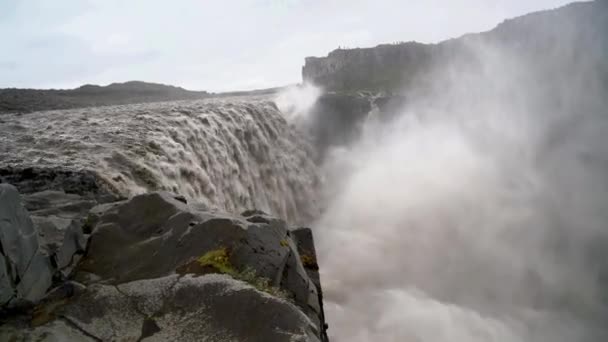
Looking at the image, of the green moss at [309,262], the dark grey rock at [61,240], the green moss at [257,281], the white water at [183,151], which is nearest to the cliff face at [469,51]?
the white water at [183,151]

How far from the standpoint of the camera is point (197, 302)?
181 inches

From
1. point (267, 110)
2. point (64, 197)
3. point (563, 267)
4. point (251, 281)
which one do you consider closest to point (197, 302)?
point (251, 281)

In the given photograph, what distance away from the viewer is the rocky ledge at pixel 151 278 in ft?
14.0

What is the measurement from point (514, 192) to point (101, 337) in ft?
112

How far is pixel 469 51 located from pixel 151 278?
61399mm

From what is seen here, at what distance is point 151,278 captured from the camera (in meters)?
5.17

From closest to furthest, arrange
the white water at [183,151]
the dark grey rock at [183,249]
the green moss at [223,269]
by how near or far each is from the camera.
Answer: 1. the green moss at [223,269]
2. the dark grey rock at [183,249]
3. the white water at [183,151]

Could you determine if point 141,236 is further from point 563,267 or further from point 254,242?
point 563,267

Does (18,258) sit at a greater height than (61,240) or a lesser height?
greater

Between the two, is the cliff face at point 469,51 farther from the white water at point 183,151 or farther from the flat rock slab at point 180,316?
the flat rock slab at point 180,316

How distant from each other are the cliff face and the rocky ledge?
1984 inches

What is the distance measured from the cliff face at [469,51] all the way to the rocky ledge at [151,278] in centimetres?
5040

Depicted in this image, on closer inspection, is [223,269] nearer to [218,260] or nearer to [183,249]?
[218,260]

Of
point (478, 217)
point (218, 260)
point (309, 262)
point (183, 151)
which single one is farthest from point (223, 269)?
point (478, 217)
